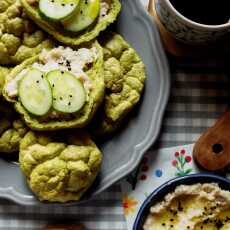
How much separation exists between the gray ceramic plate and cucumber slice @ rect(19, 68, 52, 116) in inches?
12.1

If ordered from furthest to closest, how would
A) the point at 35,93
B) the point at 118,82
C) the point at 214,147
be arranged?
1. the point at 214,147
2. the point at 118,82
3. the point at 35,93

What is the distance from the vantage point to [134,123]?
2.19 meters

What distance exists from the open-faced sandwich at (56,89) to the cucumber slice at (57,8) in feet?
0.42

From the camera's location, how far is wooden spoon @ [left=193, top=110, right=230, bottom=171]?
2.23 m

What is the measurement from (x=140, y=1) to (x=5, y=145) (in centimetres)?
71

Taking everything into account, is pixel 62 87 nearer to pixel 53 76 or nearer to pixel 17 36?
pixel 53 76

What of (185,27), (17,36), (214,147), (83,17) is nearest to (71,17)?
(83,17)

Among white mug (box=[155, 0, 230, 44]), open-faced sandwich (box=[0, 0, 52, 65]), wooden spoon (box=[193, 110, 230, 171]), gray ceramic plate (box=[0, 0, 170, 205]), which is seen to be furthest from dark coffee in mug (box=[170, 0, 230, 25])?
open-faced sandwich (box=[0, 0, 52, 65])

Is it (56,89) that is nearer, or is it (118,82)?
(56,89)

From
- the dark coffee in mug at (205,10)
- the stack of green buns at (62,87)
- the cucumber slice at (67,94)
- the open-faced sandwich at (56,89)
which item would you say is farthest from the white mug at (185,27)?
the cucumber slice at (67,94)

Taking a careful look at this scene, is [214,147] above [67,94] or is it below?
below

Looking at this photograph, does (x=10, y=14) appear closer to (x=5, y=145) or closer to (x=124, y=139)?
(x=5, y=145)

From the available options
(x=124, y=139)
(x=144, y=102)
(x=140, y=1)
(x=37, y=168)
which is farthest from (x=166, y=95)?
(x=37, y=168)

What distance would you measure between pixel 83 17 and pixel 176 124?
552 mm
